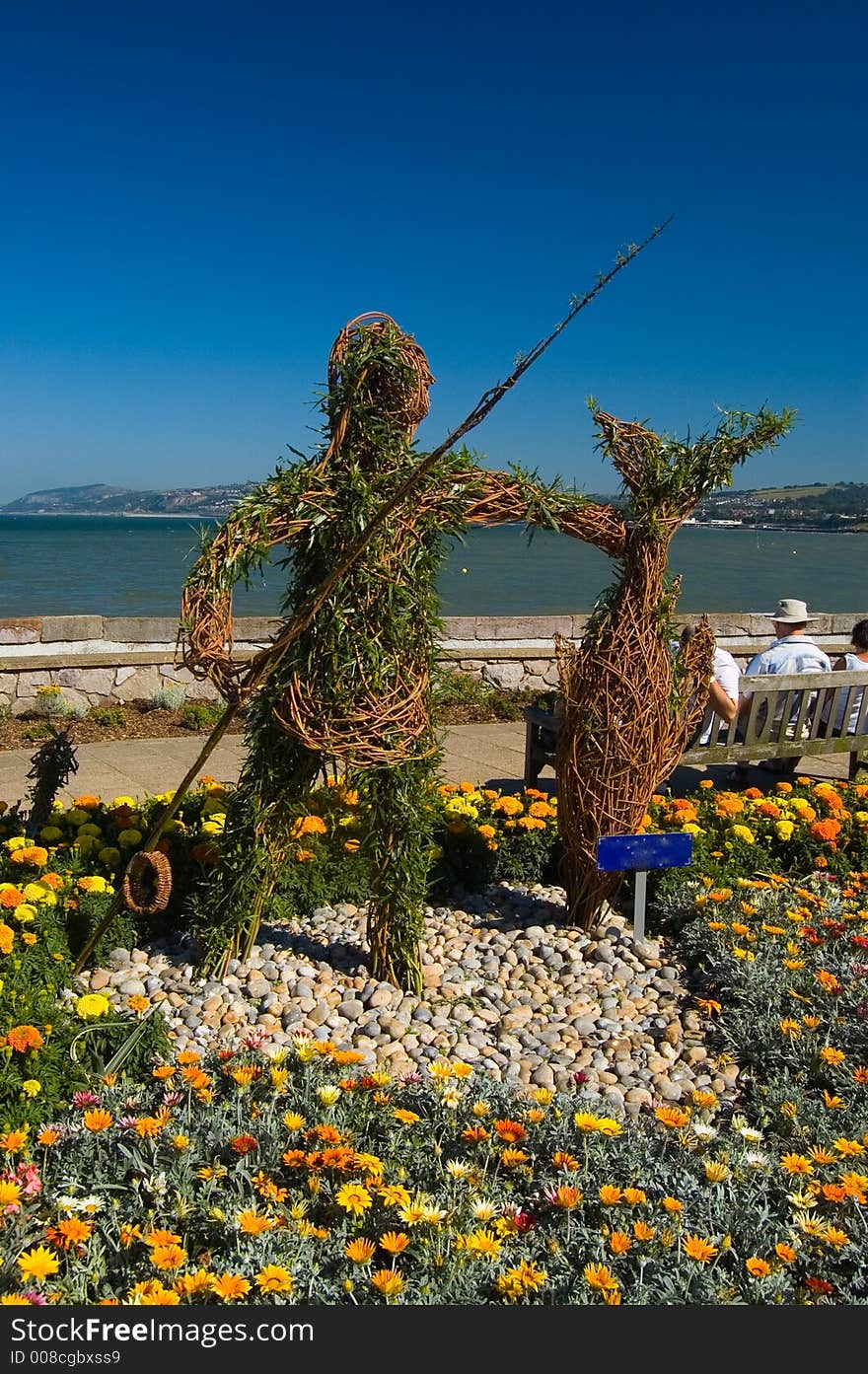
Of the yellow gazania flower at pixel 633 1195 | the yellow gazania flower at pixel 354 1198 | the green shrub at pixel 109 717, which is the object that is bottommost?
the yellow gazania flower at pixel 633 1195

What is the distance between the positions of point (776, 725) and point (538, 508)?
9.98 ft

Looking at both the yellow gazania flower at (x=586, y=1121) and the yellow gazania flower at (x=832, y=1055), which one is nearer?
the yellow gazania flower at (x=586, y=1121)

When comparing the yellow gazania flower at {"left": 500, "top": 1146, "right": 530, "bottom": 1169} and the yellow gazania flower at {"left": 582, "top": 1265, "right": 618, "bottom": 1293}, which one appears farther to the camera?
the yellow gazania flower at {"left": 500, "top": 1146, "right": 530, "bottom": 1169}

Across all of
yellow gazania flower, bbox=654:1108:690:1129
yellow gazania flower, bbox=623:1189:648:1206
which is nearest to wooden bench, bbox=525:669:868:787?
yellow gazania flower, bbox=654:1108:690:1129

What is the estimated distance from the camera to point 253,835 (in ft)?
11.7

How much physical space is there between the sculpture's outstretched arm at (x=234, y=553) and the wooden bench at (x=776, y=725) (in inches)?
98.1

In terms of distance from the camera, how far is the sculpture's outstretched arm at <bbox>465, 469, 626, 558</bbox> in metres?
3.44

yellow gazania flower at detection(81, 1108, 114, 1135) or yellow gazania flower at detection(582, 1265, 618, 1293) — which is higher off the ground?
yellow gazania flower at detection(81, 1108, 114, 1135)

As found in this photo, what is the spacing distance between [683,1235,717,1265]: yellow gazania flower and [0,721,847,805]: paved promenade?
12.8ft

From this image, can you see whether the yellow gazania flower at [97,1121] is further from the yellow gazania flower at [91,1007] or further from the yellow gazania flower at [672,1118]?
the yellow gazania flower at [672,1118]

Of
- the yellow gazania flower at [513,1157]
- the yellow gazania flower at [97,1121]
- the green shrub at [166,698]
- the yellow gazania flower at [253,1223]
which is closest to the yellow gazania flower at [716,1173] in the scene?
the yellow gazania flower at [513,1157]

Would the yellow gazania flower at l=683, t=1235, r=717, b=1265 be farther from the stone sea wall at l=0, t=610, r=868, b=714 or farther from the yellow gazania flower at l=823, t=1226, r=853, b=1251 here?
the stone sea wall at l=0, t=610, r=868, b=714

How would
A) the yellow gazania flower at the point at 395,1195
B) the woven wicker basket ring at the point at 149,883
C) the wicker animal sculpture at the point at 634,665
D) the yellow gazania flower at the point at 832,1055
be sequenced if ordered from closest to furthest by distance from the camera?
the yellow gazania flower at the point at 395,1195 → the yellow gazania flower at the point at 832,1055 → the woven wicker basket ring at the point at 149,883 → the wicker animal sculpture at the point at 634,665

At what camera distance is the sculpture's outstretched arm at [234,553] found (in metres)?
3.03
